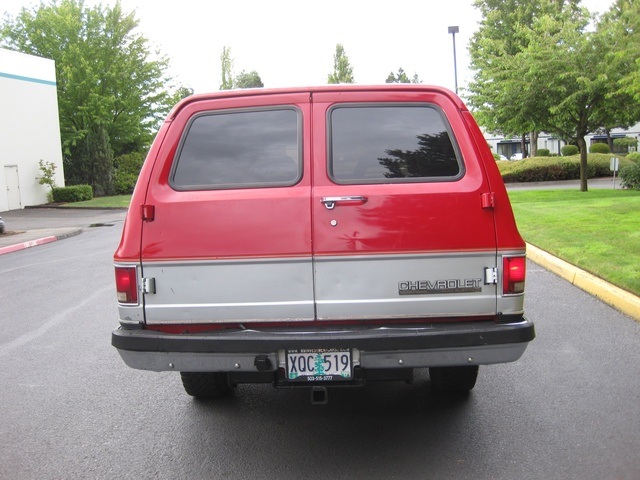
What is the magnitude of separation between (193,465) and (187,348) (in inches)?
28.6

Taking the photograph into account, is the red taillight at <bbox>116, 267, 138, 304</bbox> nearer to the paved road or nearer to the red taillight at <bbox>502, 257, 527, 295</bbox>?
the paved road

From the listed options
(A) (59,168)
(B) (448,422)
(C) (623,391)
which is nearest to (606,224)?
(C) (623,391)

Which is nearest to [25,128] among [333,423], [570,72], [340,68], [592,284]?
[570,72]

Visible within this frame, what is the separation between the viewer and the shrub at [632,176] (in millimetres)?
24109

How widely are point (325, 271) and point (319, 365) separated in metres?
0.51

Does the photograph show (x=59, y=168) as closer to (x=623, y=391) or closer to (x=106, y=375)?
(x=106, y=375)

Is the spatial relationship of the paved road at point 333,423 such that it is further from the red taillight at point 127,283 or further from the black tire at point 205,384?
the red taillight at point 127,283

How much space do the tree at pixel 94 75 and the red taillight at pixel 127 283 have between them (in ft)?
125

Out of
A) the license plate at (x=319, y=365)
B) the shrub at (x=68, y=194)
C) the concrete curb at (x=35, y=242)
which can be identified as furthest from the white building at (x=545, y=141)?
the license plate at (x=319, y=365)

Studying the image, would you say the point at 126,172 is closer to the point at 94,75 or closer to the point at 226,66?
the point at 94,75

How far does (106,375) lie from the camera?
18.7ft

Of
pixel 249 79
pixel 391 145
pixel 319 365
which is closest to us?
pixel 319 365

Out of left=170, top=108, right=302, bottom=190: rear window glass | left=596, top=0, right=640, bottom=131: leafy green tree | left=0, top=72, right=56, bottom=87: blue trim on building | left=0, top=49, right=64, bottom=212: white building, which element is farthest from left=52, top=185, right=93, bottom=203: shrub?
left=170, top=108, right=302, bottom=190: rear window glass

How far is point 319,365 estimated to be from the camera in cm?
372
